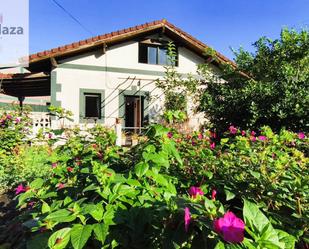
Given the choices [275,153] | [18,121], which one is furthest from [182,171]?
[18,121]

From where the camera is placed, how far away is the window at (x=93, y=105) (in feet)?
41.6

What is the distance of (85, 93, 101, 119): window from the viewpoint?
12.7m

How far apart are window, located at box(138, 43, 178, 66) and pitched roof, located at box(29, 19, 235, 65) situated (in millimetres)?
865

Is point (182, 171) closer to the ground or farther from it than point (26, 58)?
closer to the ground

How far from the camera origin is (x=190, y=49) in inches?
554

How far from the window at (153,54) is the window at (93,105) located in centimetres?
264

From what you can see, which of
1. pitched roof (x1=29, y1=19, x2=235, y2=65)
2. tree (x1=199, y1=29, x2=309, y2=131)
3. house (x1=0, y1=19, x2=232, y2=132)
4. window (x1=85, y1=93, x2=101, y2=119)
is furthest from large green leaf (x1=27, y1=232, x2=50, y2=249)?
window (x1=85, y1=93, x2=101, y2=119)

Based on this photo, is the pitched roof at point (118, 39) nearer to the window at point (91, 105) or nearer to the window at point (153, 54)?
the window at point (153, 54)

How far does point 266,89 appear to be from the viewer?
7555mm

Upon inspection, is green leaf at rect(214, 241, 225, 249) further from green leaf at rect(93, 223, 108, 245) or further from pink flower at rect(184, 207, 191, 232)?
green leaf at rect(93, 223, 108, 245)

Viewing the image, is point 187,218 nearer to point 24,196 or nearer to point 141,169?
point 141,169

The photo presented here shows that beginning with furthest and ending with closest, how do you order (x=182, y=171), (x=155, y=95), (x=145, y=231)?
1. (x=155, y=95)
2. (x=182, y=171)
3. (x=145, y=231)

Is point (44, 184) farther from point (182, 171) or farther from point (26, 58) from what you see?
point (26, 58)

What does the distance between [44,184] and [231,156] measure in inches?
56.6
